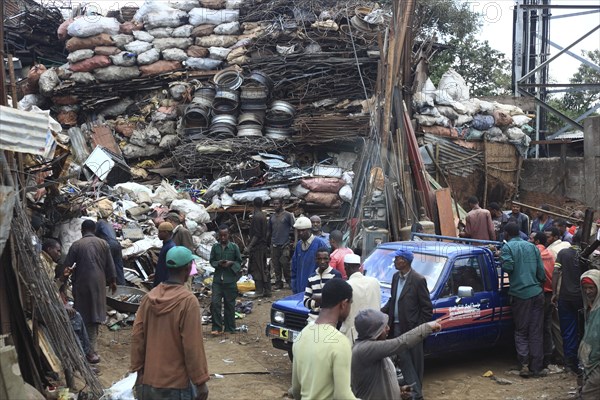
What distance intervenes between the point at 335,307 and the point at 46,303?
10.8 feet

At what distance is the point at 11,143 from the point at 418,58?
1385 cm

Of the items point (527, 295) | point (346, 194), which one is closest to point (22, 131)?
point (527, 295)

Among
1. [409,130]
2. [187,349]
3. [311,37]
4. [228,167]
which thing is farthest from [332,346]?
[311,37]

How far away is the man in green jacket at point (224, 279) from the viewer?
1002 cm

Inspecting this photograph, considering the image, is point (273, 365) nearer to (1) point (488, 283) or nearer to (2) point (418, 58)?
(1) point (488, 283)

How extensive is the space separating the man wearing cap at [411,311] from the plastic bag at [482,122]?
11.5 m

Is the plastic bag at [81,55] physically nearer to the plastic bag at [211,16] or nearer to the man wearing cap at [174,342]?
the plastic bag at [211,16]

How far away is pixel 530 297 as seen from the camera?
8195 mm

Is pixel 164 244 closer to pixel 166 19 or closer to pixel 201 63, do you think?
pixel 201 63

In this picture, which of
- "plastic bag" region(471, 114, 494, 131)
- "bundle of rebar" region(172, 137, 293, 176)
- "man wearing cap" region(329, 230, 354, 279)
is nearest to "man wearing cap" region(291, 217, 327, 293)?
"man wearing cap" region(329, 230, 354, 279)

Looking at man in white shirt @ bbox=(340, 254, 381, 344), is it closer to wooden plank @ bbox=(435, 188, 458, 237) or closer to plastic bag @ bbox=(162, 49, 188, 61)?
wooden plank @ bbox=(435, 188, 458, 237)

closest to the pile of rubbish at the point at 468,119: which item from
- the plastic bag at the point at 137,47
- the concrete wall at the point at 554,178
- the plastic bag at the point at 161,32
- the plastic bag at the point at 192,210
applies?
the concrete wall at the point at 554,178

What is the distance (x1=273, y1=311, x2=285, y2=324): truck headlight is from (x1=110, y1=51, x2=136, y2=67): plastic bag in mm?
12568

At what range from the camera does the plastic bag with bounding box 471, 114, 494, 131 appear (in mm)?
17797
